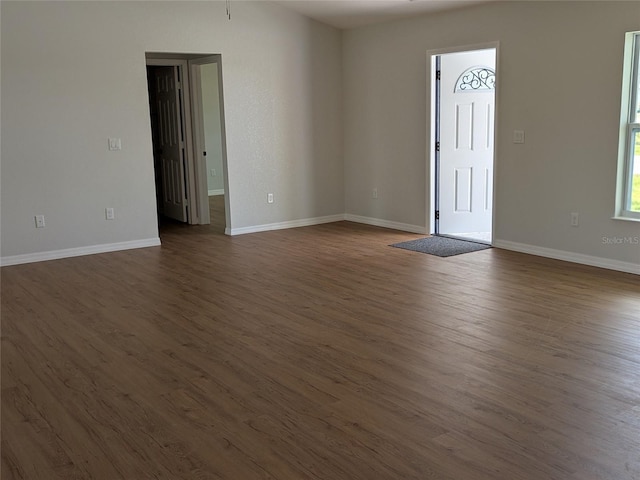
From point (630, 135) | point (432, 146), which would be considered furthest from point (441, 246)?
point (630, 135)

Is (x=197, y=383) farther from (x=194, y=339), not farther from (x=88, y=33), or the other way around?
(x=88, y=33)

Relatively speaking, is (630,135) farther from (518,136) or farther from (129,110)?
(129,110)

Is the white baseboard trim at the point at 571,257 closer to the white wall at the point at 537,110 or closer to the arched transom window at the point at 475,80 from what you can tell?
the white wall at the point at 537,110

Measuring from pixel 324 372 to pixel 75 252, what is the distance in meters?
4.10

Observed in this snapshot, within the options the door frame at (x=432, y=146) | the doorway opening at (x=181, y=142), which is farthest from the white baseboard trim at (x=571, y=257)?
the doorway opening at (x=181, y=142)

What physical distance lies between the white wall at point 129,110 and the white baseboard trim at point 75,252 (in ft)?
0.16

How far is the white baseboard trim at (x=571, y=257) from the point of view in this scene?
5382 mm

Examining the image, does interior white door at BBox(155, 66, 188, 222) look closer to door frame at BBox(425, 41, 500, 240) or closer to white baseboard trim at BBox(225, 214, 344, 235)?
white baseboard trim at BBox(225, 214, 344, 235)

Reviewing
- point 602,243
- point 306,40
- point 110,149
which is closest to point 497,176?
point 602,243

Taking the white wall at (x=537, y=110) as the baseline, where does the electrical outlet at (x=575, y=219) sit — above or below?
below

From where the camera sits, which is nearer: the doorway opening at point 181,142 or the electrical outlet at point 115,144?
the electrical outlet at point 115,144

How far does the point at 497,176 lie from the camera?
636 cm

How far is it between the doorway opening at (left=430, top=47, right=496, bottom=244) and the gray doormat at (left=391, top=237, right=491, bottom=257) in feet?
0.75

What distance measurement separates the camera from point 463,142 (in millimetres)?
7078
